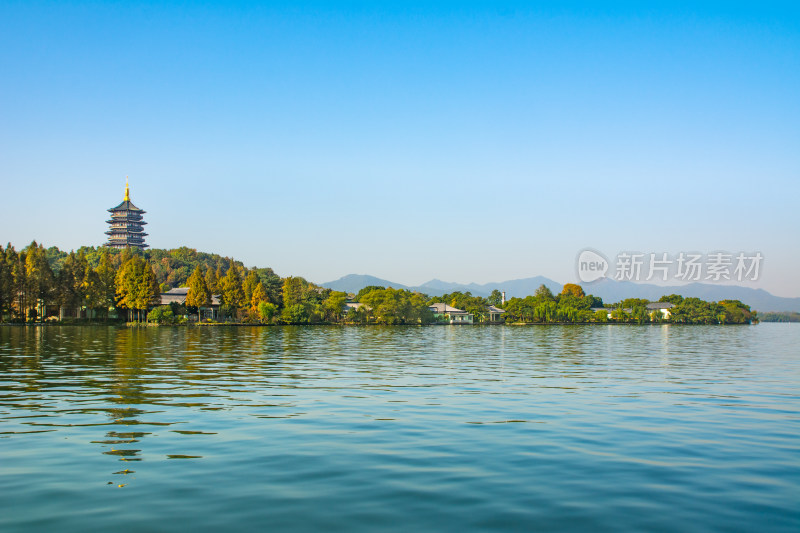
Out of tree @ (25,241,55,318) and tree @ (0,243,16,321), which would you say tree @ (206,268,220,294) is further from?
tree @ (0,243,16,321)

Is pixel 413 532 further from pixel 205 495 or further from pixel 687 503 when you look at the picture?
pixel 687 503

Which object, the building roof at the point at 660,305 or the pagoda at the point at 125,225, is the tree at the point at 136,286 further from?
the building roof at the point at 660,305

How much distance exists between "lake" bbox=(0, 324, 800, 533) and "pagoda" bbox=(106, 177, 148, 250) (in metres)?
166

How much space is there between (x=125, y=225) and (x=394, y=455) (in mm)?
181885

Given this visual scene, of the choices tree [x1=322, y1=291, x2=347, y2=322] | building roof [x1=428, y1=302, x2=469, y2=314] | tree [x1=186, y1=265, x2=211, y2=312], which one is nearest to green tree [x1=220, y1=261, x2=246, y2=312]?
tree [x1=186, y1=265, x2=211, y2=312]

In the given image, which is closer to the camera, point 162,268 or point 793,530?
point 793,530

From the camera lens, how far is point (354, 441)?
36.9ft

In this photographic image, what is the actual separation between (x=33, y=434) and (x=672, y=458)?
11.0 m

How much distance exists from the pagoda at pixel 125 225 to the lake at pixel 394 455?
16567 centimetres

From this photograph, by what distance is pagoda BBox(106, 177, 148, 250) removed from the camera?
572 feet

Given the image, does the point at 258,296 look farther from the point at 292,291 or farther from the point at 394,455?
the point at 394,455

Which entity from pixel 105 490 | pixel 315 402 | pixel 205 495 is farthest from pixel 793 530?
pixel 315 402

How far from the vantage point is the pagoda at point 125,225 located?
6860 inches

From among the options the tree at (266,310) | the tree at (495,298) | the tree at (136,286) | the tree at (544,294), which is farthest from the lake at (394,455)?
the tree at (495,298)
